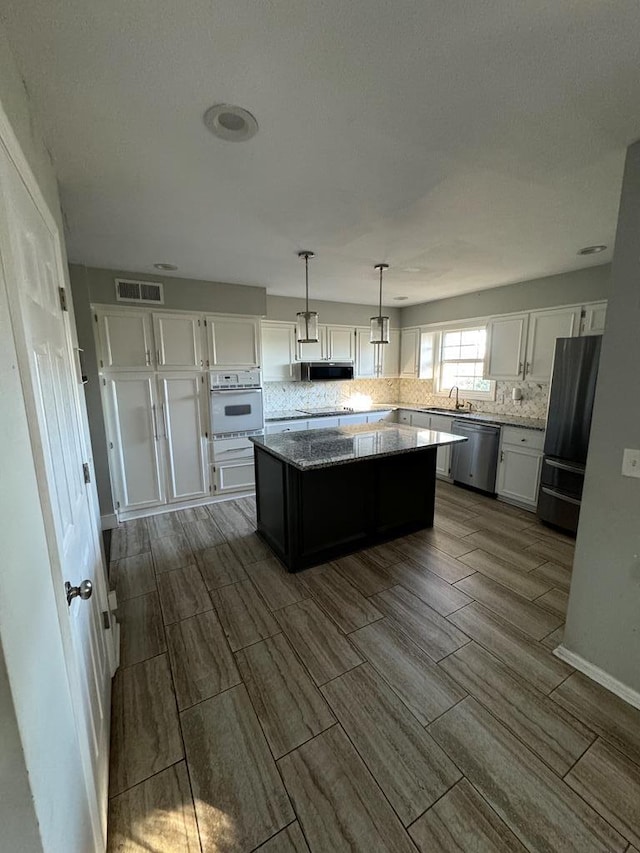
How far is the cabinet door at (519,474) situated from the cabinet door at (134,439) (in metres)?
3.86

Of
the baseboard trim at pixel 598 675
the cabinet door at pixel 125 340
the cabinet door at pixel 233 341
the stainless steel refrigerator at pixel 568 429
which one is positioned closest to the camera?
the baseboard trim at pixel 598 675

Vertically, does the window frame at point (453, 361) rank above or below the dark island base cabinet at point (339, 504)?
above

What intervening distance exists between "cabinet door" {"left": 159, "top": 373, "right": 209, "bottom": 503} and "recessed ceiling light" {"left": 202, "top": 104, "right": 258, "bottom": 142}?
2.68 meters

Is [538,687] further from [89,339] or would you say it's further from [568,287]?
[89,339]

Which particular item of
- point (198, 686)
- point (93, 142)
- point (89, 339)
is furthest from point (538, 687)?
point (89, 339)

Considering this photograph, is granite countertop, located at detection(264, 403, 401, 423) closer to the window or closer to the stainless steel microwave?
the stainless steel microwave

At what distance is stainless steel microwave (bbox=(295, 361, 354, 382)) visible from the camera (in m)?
4.79

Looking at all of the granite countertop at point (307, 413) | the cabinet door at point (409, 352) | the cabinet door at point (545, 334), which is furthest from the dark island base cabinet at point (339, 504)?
the cabinet door at point (409, 352)

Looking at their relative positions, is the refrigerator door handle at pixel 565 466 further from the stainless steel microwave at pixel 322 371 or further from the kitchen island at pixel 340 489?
the stainless steel microwave at pixel 322 371

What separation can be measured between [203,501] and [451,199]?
12.1 ft

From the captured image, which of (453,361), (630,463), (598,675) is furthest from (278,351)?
(598,675)

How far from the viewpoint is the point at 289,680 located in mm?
1782

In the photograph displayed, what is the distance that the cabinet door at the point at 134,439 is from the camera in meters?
3.52

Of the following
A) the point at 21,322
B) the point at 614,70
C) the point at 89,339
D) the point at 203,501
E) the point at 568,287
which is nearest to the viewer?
the point at 21,322
